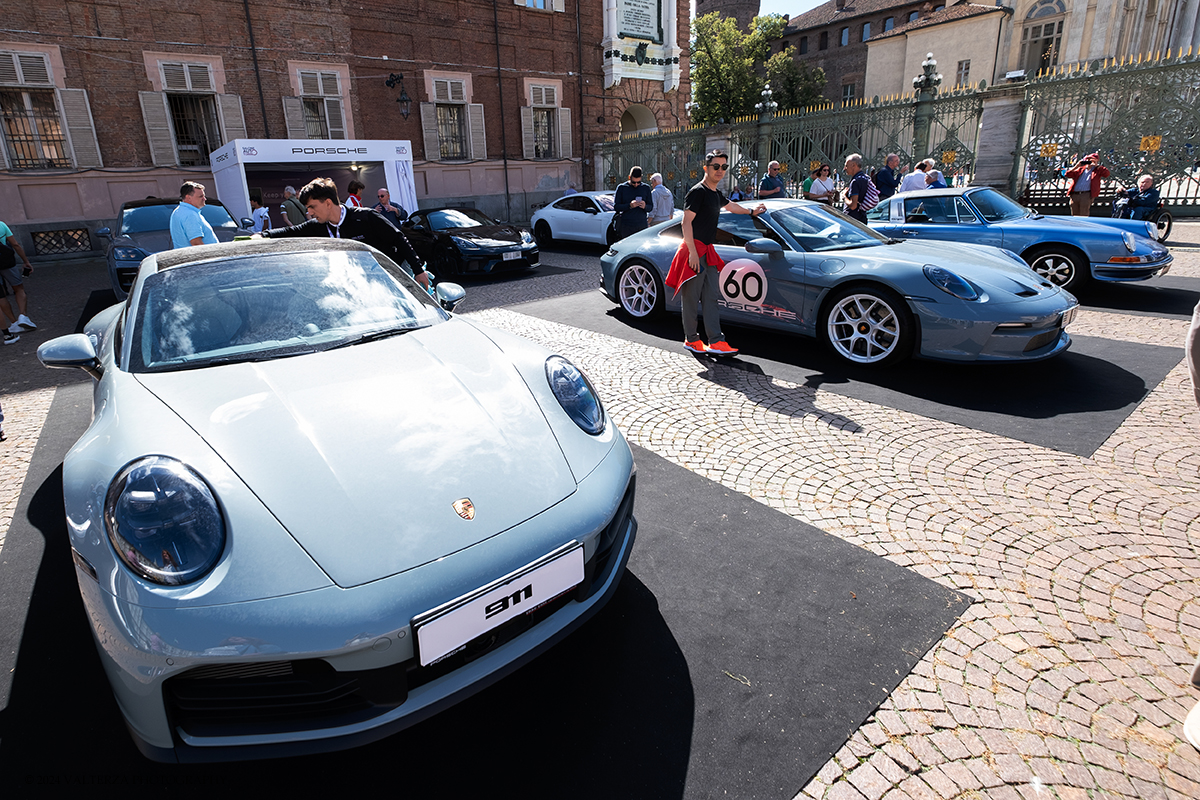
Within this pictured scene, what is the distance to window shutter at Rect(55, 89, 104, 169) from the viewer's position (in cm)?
1544

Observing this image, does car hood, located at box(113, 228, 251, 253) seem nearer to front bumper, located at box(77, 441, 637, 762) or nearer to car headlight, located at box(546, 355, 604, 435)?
car headlight, located at box(546, 355, 604, 435)

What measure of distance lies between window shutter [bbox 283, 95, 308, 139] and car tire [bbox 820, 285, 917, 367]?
18771mm

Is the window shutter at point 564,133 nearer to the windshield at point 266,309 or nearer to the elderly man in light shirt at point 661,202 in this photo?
the elderly man in light shirt at point 661,202

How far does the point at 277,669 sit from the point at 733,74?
161ft

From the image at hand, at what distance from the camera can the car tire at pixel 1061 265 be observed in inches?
288

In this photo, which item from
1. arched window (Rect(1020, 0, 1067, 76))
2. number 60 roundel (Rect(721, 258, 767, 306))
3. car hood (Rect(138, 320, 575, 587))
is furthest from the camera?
arched window (Rect(1020, 0, 1067, 76))

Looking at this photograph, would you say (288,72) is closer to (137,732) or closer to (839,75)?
(137,732)

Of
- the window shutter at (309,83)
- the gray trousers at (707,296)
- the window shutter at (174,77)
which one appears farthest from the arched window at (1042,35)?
the gray trousers at (707,296)

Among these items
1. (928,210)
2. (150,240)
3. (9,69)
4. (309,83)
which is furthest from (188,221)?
(309,83)

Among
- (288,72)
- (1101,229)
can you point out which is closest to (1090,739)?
(1101,229)

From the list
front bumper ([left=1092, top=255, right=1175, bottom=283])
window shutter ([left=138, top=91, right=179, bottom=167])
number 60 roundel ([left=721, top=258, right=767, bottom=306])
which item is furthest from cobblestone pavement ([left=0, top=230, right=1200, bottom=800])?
window shutter ([left=138, top=91, right=179, bottom=167])

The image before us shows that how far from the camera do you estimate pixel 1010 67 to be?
1528 inches

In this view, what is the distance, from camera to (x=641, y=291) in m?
6.88

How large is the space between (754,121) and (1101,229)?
42.4ft
